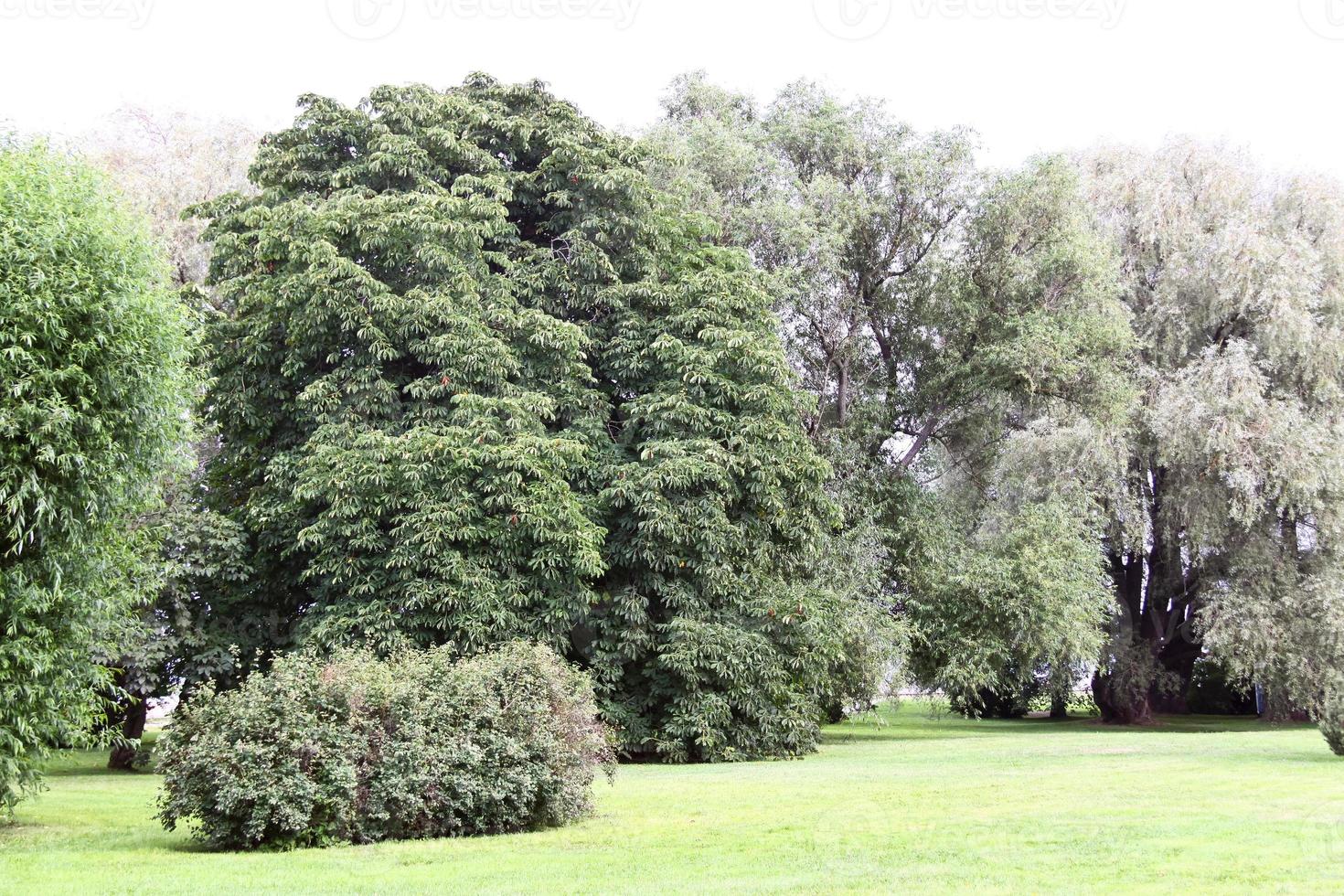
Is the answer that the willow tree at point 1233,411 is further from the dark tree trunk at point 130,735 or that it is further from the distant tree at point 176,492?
the dark tree trunk at point 130,735

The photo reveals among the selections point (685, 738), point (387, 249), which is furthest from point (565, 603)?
point (387, 249)

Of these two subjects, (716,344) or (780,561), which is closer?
(716,344)

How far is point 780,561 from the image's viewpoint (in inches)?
1076

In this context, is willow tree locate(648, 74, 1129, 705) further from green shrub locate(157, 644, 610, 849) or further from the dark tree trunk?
green shrub locate(157, 644, 610, 849)

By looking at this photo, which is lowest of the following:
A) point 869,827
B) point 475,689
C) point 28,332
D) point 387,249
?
A: point 869,827

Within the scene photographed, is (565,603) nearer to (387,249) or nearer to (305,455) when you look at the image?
(305,455)

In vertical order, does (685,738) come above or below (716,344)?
below

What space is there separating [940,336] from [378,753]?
85.3ft

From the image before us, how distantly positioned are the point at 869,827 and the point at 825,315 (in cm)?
2212

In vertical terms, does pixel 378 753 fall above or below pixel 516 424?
below

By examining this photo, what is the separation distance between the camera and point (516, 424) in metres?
22.6

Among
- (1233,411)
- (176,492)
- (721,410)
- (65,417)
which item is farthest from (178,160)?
(1233,411)

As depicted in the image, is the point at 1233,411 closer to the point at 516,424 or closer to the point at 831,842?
the point at 516,424

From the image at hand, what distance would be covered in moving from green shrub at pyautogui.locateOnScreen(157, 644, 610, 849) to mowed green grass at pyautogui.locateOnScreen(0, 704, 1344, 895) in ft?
1.53
